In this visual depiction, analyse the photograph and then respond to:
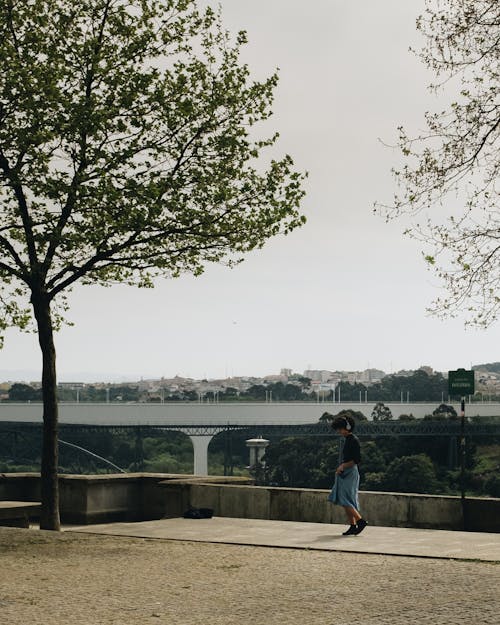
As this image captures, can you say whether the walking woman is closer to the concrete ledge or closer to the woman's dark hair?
the woman's dark hair

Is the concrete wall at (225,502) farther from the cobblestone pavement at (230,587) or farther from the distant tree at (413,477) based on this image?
the distant tree at (413,477)

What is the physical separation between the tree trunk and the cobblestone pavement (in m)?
4.24

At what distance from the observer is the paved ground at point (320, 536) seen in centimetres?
1509

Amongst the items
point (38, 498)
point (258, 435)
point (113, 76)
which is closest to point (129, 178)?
point (113, 76)

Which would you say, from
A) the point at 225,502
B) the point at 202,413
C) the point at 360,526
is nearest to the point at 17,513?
the point at 225,502

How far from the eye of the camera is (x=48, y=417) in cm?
1991

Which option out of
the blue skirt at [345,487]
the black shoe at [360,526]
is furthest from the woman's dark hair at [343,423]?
the black shoe at [360,526]

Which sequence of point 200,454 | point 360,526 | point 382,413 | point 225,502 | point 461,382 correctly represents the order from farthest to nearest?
point 382,413 < point 200,454 < point 225,502 < point 461,382 < point 360,526

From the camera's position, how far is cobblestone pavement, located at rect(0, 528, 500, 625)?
9.87 m

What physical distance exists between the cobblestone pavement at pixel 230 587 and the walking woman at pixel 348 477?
1758 mm

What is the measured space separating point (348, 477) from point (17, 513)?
683cm

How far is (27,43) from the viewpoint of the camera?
64.8ft

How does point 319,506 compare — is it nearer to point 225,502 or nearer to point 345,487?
point 225,502

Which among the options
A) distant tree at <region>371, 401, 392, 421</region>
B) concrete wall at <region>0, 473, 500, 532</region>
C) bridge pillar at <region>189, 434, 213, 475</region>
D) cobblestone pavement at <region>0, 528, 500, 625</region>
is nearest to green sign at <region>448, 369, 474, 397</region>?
concrete wall at <region>0, 473, 500, 532</region>
